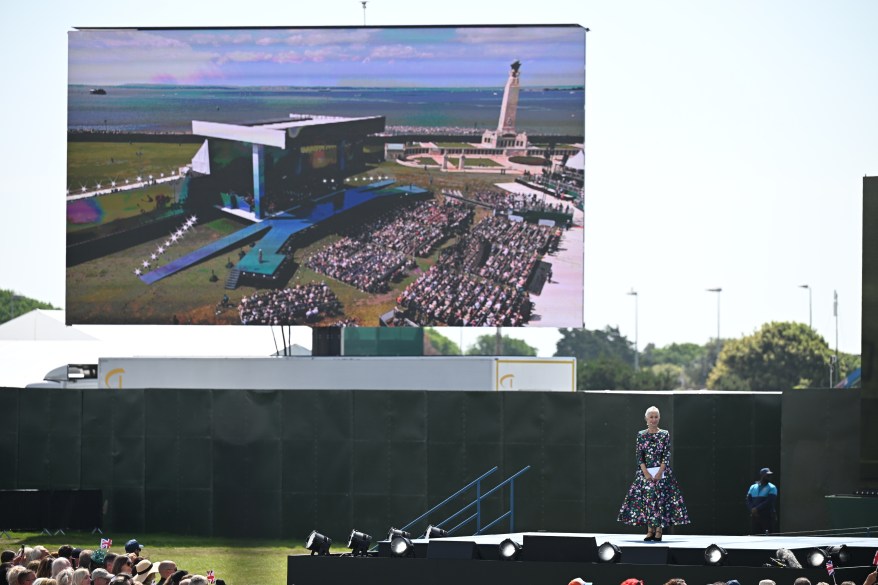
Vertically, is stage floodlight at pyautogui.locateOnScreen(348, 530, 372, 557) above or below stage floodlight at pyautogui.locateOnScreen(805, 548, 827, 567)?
below

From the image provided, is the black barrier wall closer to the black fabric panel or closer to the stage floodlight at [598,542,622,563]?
the black fabric panel

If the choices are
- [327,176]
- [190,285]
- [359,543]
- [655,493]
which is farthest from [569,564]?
[190,285]

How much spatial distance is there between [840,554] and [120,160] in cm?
1684

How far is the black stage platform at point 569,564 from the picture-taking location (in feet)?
48.2

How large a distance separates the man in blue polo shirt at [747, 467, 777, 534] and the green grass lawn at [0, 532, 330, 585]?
5.67 m

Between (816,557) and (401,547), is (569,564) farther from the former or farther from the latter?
(816,557)

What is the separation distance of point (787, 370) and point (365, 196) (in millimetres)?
84911

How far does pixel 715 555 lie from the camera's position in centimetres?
1470

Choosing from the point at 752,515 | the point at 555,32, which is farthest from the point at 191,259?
the point at 752,515

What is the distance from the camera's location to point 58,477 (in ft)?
83.0

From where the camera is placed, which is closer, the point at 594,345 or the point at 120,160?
the point at 120,160

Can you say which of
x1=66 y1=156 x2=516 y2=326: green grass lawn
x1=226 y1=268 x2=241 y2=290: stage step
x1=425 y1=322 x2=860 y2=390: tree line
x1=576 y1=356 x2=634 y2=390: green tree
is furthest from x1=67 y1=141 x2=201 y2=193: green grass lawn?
x1=576 y1=356 x2=634 y2=390: green tree

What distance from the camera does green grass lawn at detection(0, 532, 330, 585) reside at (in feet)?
68.3

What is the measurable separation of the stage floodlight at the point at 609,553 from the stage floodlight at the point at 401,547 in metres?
1.88
